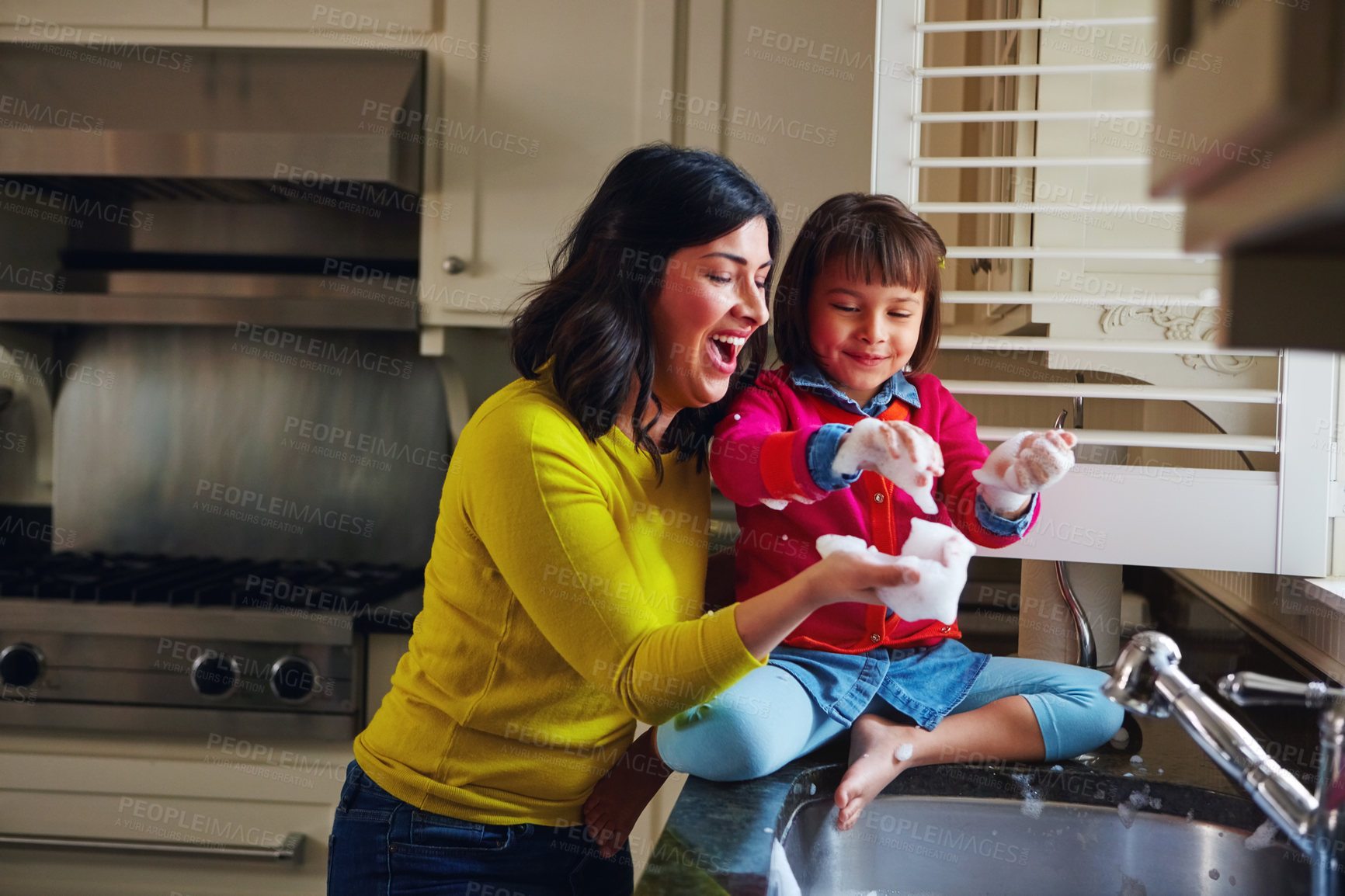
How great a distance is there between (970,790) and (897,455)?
36cm

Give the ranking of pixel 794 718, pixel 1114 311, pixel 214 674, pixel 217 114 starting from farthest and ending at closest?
pixel 217 114
pixel 214 674
pixel 1114 311
pixel 794 718

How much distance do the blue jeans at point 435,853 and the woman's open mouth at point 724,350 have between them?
1.49 ft

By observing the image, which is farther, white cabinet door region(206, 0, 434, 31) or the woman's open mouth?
white cabinet door region(206, 0, 434, 31)

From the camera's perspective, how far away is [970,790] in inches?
36.8

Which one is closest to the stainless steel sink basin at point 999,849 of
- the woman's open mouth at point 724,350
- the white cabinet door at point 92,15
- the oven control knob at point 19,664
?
the woman's open mouth at point 724,350

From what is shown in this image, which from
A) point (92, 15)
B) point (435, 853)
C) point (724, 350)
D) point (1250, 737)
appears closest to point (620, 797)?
point (435, 853)

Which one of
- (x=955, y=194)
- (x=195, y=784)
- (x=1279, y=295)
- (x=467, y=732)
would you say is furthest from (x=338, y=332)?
(x=1279, y=295)

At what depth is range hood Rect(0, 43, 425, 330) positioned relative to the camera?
5.81ft

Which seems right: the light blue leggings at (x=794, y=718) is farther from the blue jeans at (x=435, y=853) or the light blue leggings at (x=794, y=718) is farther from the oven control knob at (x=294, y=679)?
the oven control knob at (x=294, y=679)

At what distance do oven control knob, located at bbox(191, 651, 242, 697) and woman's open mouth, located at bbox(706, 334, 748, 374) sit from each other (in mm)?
1166

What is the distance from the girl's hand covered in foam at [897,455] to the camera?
0.77 m

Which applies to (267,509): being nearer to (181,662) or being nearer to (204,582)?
(204,582)

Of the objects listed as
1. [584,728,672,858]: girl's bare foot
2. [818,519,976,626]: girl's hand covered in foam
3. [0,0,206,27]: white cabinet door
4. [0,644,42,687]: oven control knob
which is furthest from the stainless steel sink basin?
[0,0,206,27]: white cabinet door

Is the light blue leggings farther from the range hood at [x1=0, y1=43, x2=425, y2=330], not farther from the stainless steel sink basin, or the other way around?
the range hood at [x1=0, y1=43, x2=425, y2=330]
